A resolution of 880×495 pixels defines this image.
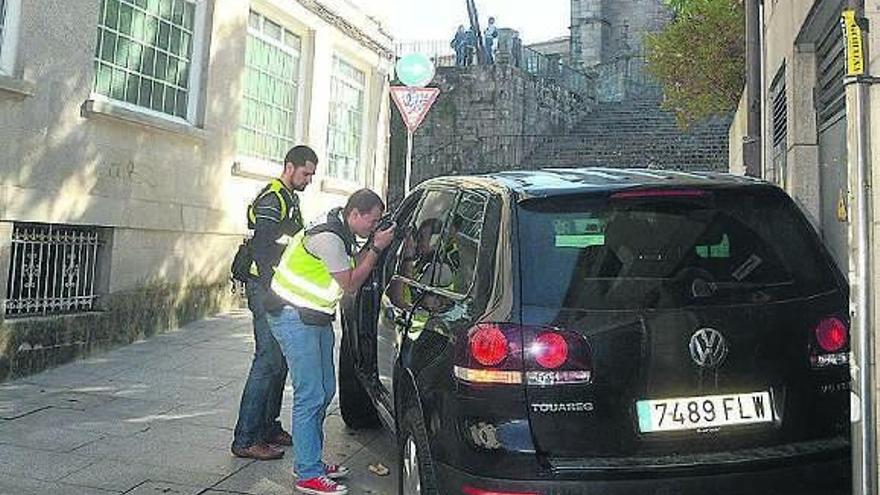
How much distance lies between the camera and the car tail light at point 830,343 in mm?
3090

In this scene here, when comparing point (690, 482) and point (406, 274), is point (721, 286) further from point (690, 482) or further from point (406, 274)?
point (406, 274)

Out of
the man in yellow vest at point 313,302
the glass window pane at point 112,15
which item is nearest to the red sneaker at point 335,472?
the man in yellow vest at point 313,302

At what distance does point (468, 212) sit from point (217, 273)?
22.9 ft

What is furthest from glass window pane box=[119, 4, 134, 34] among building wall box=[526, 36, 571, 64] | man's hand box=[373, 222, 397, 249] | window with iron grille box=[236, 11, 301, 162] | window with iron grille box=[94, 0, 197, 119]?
building wall box=[526, 36, 571, 64]

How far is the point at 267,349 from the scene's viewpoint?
5.05 meters

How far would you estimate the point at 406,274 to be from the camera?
4.32 metres

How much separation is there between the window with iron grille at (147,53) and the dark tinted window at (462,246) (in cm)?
551

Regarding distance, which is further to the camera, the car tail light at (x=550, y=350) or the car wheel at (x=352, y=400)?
the car wheel at (x=352, y=400)

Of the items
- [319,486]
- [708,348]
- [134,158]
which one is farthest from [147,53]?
[708,348]

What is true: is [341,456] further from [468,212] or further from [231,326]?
[231,326]

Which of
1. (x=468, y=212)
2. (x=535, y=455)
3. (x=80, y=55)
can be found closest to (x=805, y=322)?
(x=535, y=455)

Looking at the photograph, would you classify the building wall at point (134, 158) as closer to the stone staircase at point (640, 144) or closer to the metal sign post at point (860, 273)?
the metal sign post at point (860, 273)

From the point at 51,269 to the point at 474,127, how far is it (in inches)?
623

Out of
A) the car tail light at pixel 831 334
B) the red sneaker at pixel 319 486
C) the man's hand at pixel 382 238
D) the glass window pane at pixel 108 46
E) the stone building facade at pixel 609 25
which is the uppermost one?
the stone building facade at pixel 609 25
